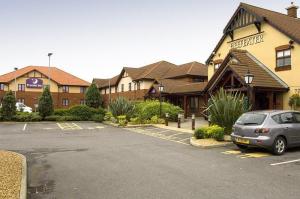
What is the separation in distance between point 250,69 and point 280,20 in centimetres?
524

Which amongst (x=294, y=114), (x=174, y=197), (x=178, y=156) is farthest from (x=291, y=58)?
(x=174, y=197)

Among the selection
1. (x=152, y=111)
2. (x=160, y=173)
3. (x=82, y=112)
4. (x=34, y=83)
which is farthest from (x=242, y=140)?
(x=34, y=83)

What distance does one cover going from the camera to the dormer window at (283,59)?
21.7 meters

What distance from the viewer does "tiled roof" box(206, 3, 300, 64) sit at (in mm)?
21769

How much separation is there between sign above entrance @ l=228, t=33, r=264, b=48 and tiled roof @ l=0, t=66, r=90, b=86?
125 feet

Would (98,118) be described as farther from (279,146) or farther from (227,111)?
(279,146)

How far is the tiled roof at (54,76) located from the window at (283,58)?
42.3 m

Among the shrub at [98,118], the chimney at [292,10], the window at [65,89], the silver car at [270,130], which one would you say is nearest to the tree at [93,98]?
the window at [65,89]

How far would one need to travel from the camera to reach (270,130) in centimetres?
1127

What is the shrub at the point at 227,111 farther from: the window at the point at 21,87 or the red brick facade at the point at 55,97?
the window at the point at 21,87

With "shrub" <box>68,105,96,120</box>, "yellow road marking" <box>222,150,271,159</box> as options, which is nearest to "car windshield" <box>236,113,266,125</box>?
"yellow road marking" <box>222,150,271,159</box>

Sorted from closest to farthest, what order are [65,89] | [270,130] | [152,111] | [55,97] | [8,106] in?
[270,130], [152,111], [8,106], [55,97], [65,89]

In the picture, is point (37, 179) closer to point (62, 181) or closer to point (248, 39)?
point (62, 181)

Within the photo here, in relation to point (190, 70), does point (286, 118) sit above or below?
below
